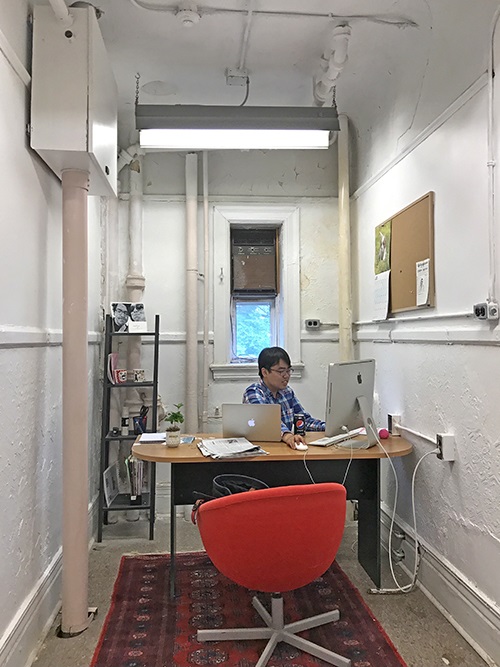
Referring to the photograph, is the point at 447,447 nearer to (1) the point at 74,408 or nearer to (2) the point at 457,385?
(2) the point at 457,385

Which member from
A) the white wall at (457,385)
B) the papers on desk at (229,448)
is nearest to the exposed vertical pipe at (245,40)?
the white wall at (457,385)

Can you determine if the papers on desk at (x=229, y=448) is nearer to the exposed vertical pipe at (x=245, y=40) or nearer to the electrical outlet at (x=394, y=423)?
the electrical outlet at (x=394, y=423)

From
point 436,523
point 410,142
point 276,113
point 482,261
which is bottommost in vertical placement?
point 436,523

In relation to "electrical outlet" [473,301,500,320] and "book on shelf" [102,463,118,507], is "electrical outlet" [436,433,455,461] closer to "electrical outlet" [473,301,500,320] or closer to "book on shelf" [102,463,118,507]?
"electrical outlet" [473,301,500,320]

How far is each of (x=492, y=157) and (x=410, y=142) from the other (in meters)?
0.91

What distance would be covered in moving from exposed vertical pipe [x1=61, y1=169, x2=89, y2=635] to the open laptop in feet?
2.65

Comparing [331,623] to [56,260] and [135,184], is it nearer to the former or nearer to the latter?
[56,260]

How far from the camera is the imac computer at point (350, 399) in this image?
2740 millimetres

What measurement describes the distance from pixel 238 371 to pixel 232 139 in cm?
183

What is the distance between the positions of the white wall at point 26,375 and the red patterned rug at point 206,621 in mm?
386

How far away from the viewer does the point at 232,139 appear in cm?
316

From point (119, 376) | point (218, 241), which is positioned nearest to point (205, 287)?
point (218, 241)

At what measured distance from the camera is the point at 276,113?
10.1ft

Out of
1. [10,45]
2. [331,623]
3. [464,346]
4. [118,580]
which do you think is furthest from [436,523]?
[10,45]
